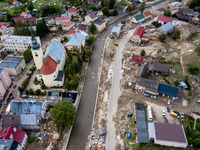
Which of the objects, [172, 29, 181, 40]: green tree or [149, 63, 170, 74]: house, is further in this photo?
[172, 29, 181, 40]: green tree

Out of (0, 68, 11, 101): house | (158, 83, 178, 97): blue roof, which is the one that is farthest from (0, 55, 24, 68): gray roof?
(158, 83, 178, 97): blue roof

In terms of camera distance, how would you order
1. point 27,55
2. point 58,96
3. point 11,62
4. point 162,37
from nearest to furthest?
point 58,96
point 11,62
point 27,55
point 162,37

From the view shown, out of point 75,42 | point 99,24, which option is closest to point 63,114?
point 75,42

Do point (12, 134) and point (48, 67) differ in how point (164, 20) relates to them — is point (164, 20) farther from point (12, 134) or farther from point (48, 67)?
point (12, 134)

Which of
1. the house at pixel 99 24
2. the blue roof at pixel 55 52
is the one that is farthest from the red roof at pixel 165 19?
the blue roof at pixel 55 52

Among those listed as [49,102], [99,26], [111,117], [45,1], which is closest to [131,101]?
[111,117]

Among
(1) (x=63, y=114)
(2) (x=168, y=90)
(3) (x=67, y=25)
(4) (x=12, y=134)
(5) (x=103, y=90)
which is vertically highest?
(3) (x=67, y=25)

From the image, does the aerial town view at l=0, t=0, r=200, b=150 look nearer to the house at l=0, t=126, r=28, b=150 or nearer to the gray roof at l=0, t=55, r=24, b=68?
the house at l=0, t=126, r=28, b=150
